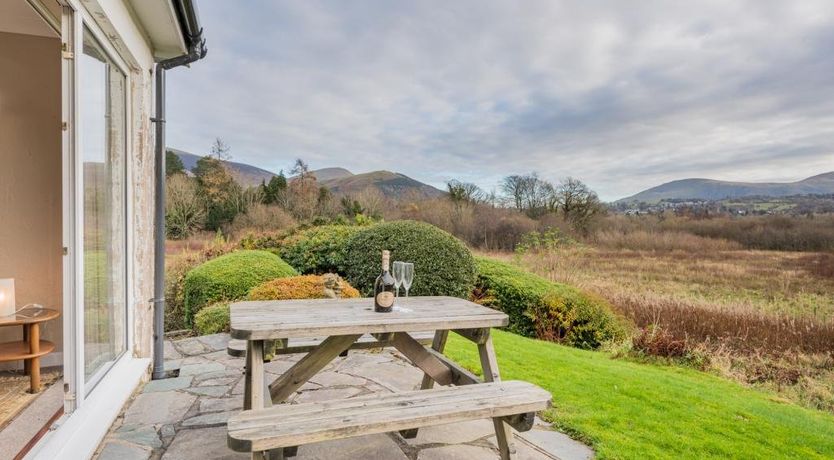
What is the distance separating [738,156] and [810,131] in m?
2.43

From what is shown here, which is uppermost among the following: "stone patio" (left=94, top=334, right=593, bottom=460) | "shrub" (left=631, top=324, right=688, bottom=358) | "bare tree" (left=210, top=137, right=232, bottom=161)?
"bare tree" (left=210, top=137, right=232, bottom=161)

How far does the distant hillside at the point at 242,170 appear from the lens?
690 inches

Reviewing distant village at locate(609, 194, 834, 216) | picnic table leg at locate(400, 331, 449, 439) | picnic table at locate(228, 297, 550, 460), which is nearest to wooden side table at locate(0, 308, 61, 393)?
picnic table at locate(228, 297, 550, 460)

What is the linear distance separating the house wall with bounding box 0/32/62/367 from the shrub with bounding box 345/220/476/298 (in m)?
3.36

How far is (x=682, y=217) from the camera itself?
59.9 feet

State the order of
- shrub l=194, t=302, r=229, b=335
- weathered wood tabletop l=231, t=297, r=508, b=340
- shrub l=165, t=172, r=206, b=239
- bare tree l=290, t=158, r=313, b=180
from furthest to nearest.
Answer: bare tree l=290, t=158, r=313, b=180
shrub l=165, t=172, r=206, b=239
shrub l=194, t=302, r=229, b=335
weathered wood tabletop l=231, t=297, r=508, b=340

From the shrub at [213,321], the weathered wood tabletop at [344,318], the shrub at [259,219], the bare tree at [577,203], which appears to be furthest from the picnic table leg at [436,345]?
the bare tree at [577,203]

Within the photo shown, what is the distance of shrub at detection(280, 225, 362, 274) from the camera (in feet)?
A: 23.0

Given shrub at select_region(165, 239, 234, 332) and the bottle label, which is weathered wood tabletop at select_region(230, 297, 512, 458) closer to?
the bottle label

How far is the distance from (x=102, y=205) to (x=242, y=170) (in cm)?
1697

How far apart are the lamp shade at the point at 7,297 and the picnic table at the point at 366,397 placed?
220 centimetres

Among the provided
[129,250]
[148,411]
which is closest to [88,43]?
[129,250]

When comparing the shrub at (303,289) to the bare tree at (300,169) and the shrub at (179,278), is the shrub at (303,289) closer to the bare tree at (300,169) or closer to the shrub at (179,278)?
the shrub at (179,278)

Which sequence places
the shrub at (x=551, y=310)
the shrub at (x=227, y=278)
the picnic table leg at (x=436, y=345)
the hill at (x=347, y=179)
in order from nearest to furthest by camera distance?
the picnic table leg at (x=436, y=345) < the shrub at (x=227, y=278) < the shrub at (x=551, y=310) < the hill at (x=347, y=179)
